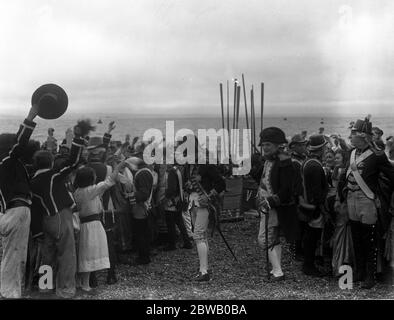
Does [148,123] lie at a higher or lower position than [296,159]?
higher

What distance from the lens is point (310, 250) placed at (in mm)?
5562

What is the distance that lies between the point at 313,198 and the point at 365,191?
0.58m

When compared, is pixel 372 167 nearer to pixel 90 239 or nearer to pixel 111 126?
pixel 111 126

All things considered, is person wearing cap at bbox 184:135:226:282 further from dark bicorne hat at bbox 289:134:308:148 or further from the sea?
dark bicorne hat at bbox 289:134:308:148

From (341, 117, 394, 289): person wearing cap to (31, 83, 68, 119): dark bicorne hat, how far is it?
8.88 ft

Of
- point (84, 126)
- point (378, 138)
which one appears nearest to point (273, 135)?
point (378, 138)

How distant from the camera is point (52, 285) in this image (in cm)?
499

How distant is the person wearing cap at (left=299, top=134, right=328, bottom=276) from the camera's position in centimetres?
544

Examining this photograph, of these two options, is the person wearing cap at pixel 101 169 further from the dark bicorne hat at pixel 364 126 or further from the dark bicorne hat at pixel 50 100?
the dark bicorne hat at pixel 364 126
